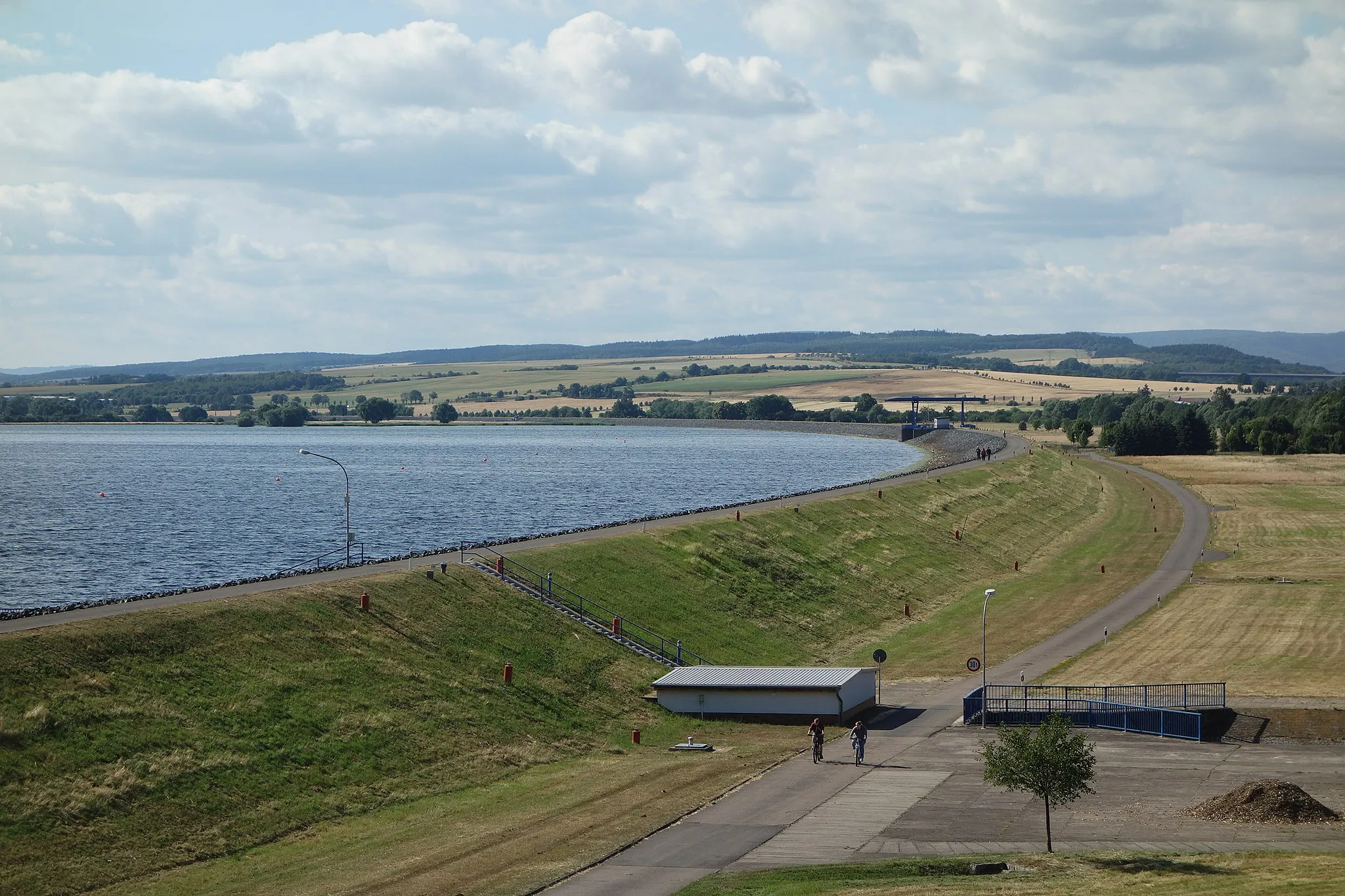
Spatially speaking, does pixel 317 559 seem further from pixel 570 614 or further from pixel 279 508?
pixel 279 508

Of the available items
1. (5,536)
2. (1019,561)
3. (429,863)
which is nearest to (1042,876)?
(429,863)

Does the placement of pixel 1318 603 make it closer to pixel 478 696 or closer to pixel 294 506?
pixel 478 696

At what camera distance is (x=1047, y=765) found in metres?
37.9

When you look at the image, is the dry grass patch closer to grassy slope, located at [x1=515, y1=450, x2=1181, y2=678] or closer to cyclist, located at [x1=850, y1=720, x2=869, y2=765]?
grassy slope, located at [x1=515, y1=450, x2=1181, y2=678]

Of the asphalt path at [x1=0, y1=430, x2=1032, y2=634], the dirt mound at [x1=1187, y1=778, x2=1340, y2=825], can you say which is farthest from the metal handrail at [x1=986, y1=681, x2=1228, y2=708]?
the asphalt path at [x1=0, y1=430, x2=1032, y2=634]

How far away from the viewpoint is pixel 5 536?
10450 centimetres

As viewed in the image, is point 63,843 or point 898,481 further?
point 898,481

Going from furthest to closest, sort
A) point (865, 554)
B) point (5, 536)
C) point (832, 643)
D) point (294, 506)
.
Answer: point (294, 506) < point (5, 536) < point (865, 554) < point (832, 643)

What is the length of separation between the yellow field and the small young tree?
23612mm

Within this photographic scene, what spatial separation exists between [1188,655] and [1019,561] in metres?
37.5

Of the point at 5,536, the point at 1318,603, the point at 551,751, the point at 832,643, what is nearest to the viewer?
the point at 551,751

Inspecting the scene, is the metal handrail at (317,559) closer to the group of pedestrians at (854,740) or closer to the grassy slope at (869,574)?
the grassy slope at (869,574)

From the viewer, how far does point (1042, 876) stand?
115ft

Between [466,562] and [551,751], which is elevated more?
[466,562]
